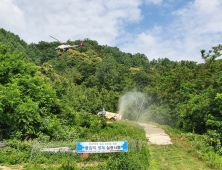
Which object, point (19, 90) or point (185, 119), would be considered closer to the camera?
point (19, 90)

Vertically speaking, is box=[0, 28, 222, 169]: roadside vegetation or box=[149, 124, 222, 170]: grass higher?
box=[0, 28, 222, 169]: roadside vegetation

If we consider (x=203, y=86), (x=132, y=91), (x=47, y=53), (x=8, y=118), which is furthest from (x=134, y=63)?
(x=8, y=118)

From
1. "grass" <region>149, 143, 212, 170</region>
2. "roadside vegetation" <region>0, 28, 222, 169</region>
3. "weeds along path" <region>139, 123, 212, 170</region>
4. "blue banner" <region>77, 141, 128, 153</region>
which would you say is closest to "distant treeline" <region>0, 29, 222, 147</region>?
"roadside vegetation" <region>0, 28, 222, 169</region>

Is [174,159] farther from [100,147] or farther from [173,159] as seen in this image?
[100,147]

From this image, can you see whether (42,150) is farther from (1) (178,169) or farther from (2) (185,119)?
(2) (185,119)

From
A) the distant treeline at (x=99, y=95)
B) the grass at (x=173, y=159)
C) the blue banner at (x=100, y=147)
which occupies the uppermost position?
the distant treeline at (x=99, y=95)

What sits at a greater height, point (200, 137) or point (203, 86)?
point (203, 86)

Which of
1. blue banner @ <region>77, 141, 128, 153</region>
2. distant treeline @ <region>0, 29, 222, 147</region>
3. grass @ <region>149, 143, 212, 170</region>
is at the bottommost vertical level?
grass @ <region>149, 143, 212, 170</region>

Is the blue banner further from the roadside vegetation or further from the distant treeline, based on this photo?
the distant treeline

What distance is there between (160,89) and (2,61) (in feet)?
83.4

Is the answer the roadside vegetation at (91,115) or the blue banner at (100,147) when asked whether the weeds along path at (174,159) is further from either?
the blue banner at (100,147)

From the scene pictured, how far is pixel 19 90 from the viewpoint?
14664mm

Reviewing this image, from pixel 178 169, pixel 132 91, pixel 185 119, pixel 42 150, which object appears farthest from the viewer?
pixel 132 91

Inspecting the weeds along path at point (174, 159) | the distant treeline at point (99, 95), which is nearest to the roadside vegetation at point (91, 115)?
the distant treeline at point (99, 95)
